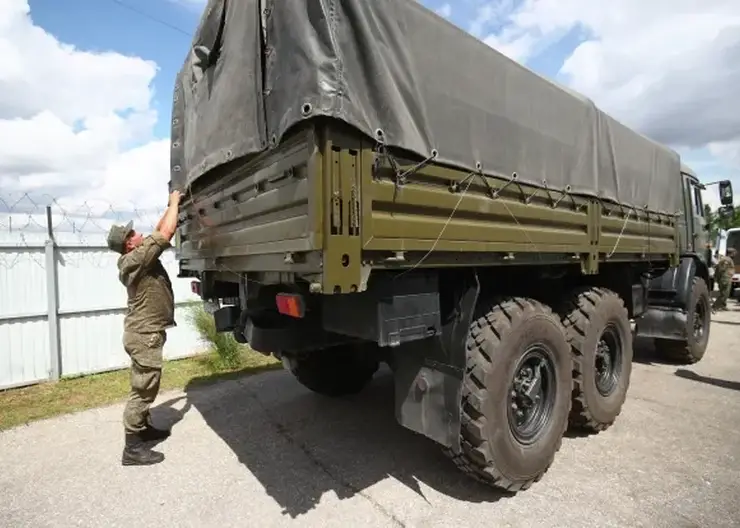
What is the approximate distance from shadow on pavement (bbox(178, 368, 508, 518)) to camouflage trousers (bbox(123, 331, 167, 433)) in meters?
0.74

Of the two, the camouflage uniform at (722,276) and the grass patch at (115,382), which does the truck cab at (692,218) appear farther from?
the camouflage uniform at (722,276)

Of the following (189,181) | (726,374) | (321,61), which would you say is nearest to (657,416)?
(726,374)

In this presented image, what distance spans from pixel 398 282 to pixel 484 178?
94 centimetres

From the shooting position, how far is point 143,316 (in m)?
3.83

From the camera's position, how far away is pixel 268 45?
251 cm

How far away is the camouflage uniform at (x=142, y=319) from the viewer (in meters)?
3.71

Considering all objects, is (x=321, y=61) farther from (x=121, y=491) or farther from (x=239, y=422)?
(x=239, y=422)

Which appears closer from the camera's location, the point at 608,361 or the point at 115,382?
the point at 608,361

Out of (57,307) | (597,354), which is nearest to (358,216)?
(597,354)

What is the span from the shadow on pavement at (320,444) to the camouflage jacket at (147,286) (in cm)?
122

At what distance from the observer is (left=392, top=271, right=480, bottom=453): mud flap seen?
2.78 metres

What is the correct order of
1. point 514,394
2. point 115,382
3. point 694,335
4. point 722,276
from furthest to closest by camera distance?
1. point 722,276
2. point 694,335
3. point 115,382
4. point 514,394

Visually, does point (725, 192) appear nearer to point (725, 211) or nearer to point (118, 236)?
point (725, 211)

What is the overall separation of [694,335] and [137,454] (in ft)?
22.6
